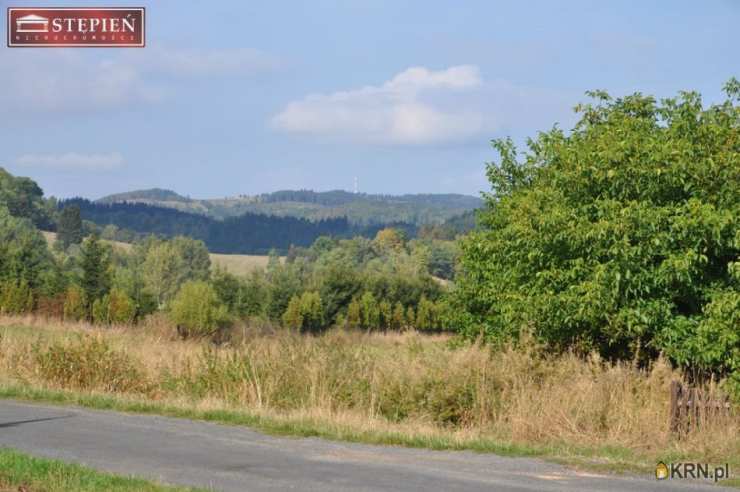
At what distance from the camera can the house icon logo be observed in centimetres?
2290

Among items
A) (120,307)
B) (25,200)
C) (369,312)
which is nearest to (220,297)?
(369,312)

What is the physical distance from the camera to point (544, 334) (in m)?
18.3

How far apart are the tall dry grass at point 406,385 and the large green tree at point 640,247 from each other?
2.50 feet

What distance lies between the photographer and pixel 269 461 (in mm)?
11578

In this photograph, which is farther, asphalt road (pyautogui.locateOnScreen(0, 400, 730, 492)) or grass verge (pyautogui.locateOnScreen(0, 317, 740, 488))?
grass verge (pyautogui.locateOnScreen(0, 317, 740, 488))

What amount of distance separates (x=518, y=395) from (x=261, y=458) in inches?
207

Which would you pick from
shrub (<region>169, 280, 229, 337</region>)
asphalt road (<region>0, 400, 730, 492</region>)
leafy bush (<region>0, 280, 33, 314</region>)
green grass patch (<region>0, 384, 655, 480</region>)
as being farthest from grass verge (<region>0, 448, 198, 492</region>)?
leafy bush (<region>0, 280, 33, 314</region>)

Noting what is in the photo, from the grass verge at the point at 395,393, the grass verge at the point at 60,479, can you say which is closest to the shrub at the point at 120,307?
the grass verge at the point at 395,393

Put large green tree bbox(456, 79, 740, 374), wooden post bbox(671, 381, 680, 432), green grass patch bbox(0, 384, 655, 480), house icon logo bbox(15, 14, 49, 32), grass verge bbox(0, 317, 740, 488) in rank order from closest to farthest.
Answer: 1. green grass patch bbox(0, 384, 655, 480)
2. grass verge bbox(0, 317, 740, 488)
3. wooden post bbox(671, 381, 680, 432)
4. large green tree bbox(456, 79, 740, 374)
5. house icon logo bbox(15, 14, 49, 32)

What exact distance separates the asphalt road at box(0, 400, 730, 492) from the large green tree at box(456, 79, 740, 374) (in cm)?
524

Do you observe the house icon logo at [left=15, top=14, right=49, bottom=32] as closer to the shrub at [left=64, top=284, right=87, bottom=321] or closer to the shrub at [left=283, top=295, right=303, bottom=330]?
the shrub at [left=64, top=284, right=87, bottom=321]

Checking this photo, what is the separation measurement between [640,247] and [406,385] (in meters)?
4.46

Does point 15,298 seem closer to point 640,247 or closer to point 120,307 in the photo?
point 120,307

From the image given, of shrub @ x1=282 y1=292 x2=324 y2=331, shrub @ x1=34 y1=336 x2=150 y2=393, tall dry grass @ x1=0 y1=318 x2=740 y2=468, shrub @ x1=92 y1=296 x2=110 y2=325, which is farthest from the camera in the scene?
shrub @ x1=282 y1=292 x2=324 y2=331
